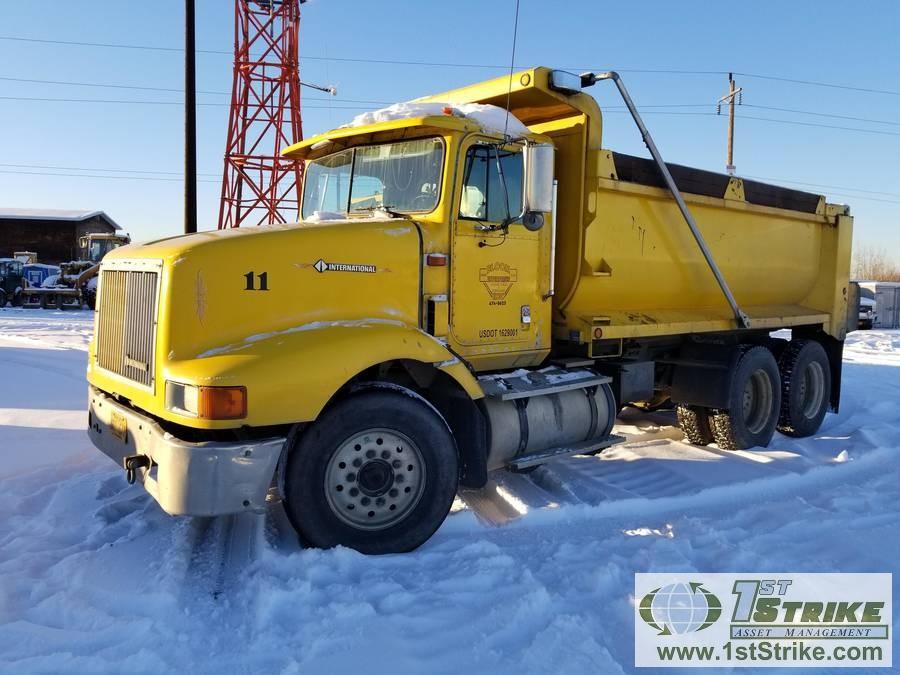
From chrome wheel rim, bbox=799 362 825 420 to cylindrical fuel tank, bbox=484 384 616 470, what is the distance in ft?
12.0

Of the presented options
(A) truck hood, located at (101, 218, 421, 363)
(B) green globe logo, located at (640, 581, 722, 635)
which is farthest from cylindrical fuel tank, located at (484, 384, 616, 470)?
(B) green globe logo, located at (640, 581, 722, 635)

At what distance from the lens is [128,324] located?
444cm

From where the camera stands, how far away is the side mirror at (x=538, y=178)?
15.5 ft

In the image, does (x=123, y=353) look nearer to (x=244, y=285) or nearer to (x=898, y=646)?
(x=244, y=285)

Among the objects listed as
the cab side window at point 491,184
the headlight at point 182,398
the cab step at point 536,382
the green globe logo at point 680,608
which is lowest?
the green globe logo at point 680,608

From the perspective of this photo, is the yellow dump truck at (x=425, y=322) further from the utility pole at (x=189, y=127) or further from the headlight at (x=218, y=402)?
the utility pole at (x=189, y=127)

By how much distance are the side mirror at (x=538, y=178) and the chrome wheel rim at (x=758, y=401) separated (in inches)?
159

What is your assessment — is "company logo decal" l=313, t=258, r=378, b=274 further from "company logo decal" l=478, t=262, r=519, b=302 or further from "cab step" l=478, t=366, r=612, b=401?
"cab step" l=478, t=366, r=612, b=401

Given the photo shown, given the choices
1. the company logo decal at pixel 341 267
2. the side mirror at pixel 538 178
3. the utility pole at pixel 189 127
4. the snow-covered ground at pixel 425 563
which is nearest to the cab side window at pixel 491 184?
the side mirror at pixel 538 178

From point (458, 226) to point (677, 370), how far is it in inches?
143

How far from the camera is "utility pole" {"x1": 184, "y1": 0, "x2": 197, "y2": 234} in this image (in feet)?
37.6

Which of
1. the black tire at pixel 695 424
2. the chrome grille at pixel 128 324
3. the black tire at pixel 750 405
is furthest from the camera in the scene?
the black tire at pixel 695 424

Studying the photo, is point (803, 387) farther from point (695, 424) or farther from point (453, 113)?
point (453, 113)

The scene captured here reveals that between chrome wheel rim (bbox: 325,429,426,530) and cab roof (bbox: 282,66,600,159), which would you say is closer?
chrome wheel rim (bbox: 325,429,426,530)
